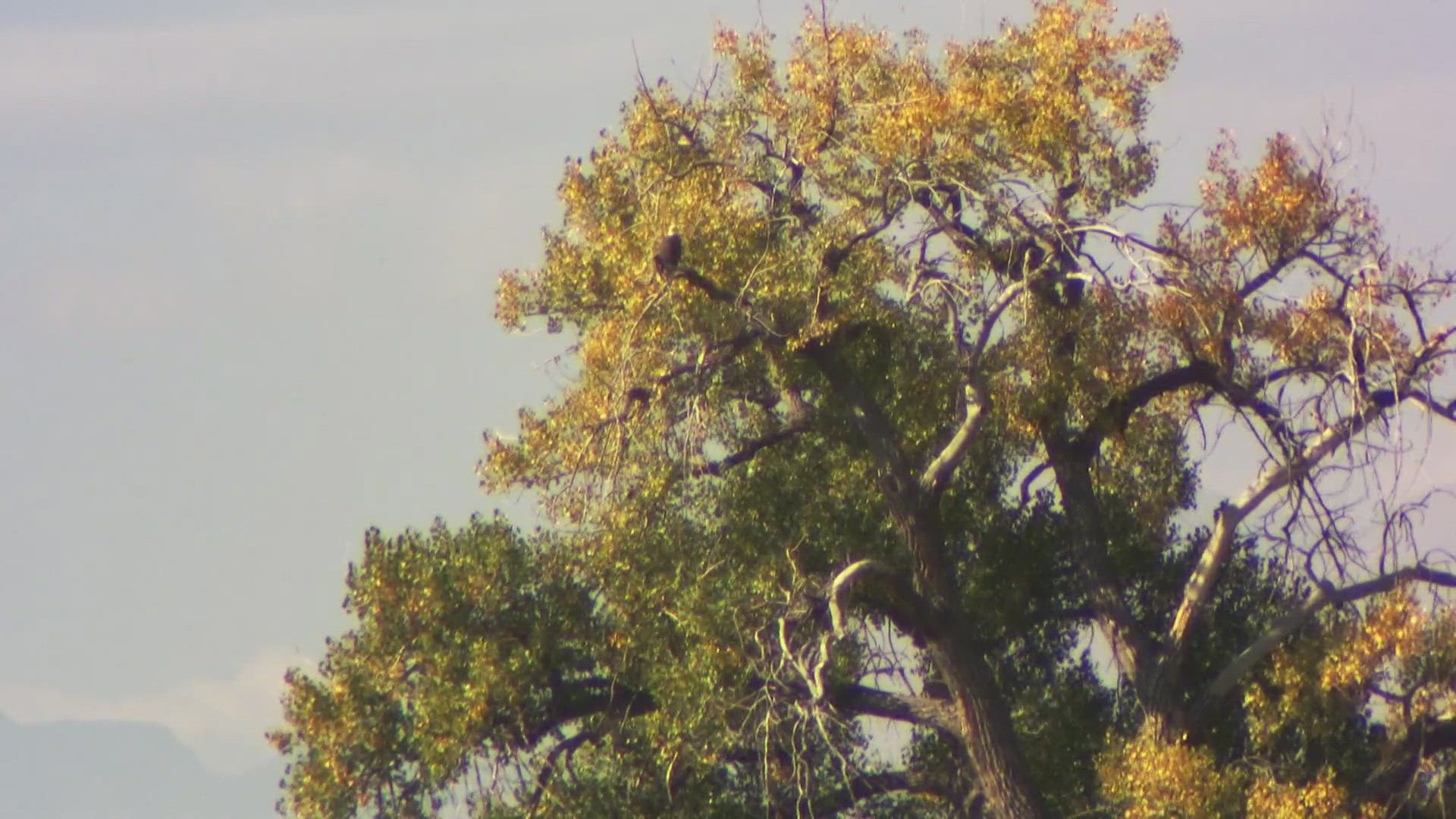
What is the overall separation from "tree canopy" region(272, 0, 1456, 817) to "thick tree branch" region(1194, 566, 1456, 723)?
0.03m

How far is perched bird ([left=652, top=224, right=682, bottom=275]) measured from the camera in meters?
15.6

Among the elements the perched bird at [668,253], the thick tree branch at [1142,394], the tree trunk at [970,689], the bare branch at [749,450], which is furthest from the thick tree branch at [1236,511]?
the perched bird at [668,253]

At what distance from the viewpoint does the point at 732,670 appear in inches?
636

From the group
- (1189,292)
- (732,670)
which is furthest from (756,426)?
(1189,292)

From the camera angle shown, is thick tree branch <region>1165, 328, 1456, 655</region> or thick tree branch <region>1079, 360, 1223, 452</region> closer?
thick tree branch <region>1165, 328, 1456, 655</region>

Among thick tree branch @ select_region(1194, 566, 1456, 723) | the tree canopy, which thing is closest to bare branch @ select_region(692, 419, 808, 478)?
the tree canopy

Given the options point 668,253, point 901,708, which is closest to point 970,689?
point 901,708

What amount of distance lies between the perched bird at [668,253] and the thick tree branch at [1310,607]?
6.66m

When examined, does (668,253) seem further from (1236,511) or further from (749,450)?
(1236,511)

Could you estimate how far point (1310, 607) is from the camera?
16938mm

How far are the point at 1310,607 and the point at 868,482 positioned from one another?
14.5 feet

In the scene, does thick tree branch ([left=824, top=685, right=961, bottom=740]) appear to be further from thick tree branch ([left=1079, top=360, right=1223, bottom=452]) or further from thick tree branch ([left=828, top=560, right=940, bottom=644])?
thick tree branch ([left=1079, top=360, right=1223, bottom=452])

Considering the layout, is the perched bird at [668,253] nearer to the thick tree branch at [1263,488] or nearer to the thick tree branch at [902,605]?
the thick tree branch at [902,605]

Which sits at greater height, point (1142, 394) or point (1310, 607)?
point (1142, 394)
